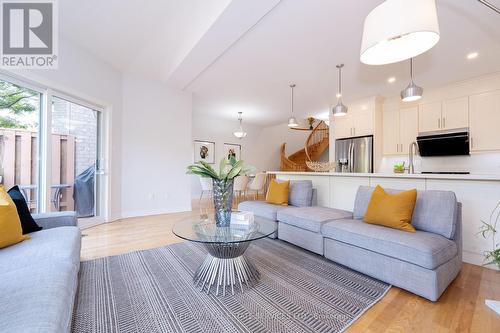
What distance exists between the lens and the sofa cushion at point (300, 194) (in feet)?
10.6

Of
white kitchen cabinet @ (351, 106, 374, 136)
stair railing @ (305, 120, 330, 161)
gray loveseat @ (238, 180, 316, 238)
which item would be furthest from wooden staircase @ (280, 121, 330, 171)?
gray loveseat @ (238, 180, 316, 238)

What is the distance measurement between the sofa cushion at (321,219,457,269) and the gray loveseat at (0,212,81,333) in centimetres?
208

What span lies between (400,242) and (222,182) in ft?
5.02

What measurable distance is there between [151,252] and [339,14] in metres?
3.40

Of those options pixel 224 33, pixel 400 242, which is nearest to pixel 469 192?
pixel 400 242

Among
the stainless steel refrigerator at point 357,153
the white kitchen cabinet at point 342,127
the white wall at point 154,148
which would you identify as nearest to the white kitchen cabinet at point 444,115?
the stainless steel refrigerator at point 357,153

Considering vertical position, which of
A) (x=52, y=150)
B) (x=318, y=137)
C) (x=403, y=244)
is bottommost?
(x=403, y=244)

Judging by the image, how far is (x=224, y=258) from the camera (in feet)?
5.91

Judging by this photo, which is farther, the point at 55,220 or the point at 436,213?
the point at 55,220

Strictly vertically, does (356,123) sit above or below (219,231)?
above

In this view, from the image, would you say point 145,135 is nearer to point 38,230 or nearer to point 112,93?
point 112,93

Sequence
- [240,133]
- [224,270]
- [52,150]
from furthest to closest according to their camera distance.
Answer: [240,133]
[52,150]
[224,270]

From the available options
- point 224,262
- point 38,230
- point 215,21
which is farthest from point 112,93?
point 224,262

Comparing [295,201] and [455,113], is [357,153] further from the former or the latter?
[295,201]
